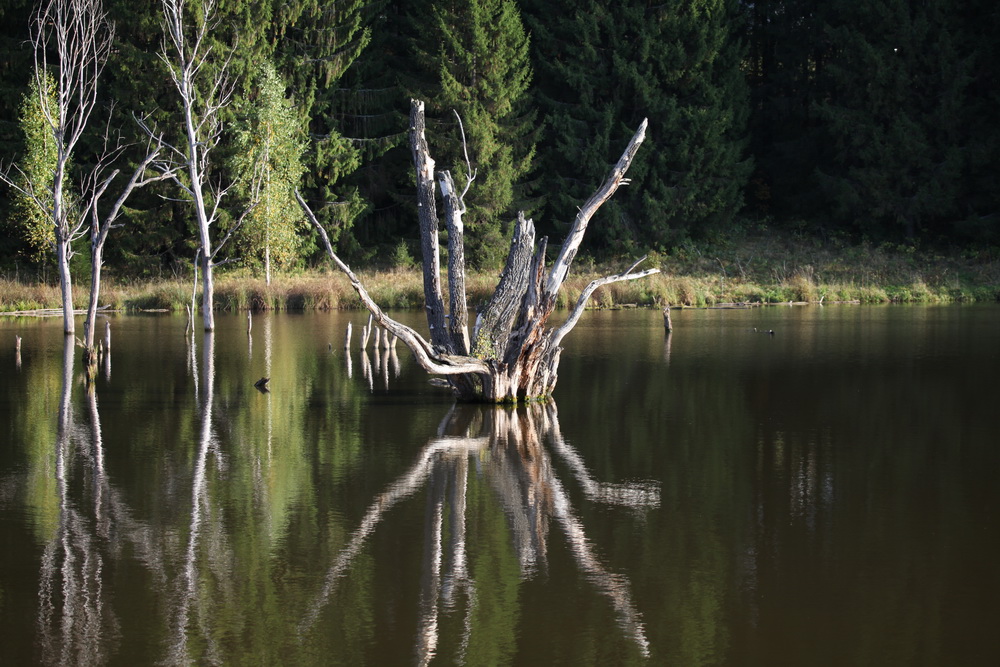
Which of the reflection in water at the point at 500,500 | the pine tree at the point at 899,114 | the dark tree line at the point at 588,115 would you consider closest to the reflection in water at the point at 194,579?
the reflection in water at the point at 500,500

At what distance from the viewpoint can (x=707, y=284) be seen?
4184 cm

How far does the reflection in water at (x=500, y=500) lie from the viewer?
24.0ft

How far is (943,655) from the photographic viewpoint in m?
6.49

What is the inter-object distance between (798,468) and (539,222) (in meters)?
40.9

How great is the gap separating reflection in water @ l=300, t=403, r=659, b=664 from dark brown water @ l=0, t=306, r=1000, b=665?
37mm

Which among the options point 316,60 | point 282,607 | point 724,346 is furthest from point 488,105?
point 282,607

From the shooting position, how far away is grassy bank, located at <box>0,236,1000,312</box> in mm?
37094

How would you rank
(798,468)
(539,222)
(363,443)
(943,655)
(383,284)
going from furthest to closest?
(539,222), (383,284), (363,443), (798,468), (943,655)

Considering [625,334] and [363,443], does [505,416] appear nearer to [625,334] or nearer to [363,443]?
[363,443]

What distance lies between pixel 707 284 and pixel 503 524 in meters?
33.7

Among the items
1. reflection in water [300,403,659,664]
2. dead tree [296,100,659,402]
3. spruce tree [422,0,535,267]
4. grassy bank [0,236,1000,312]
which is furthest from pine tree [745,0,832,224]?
reflection in water [300,403,659,664]

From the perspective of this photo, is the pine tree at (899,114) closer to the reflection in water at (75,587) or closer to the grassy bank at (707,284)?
the grassy bank at (707,284)

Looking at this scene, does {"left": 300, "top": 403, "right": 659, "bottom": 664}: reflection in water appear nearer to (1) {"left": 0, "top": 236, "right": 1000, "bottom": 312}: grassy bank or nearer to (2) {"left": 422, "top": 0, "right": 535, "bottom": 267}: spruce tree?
(1) {"left": 0, "top": 236, "right": 1000, "bottom": 312}: grassy bank

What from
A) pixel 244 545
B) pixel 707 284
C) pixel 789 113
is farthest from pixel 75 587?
pixel 789 113
